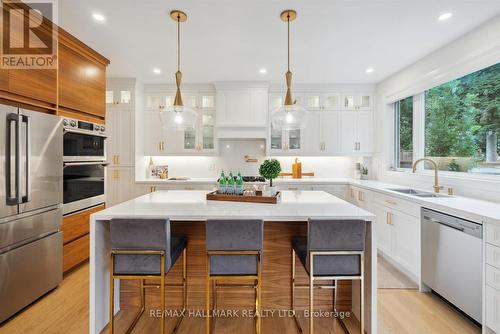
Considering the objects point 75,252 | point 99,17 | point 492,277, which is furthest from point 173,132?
point 492,277

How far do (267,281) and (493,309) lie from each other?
1622 millimetres

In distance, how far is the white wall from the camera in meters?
2.46

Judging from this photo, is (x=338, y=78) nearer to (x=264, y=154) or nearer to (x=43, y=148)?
(x=264, y=154)

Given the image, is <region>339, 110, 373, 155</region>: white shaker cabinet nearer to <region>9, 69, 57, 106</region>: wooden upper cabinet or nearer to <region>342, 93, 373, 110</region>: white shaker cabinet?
<region>342, 93, 373, 110</region>: white shaker cabinet

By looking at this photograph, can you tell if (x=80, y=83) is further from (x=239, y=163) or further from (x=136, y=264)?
(x=239, y=163)

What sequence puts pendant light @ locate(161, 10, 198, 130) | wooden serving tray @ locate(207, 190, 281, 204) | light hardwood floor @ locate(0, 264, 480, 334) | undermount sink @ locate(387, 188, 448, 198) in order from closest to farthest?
light hardwood floor @ locate(0, 264, 480, 334), wooden serving tray @ locate(207, 190, 281, 204), pendant light @ locate(161, 10, 198, 130), undermount sink @ locate(387, 188, 448, 198)

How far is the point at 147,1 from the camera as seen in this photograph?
2.21 m

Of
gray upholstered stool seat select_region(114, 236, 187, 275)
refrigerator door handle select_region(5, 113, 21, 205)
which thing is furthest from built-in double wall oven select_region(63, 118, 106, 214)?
gray upholstered stool seat select_region(114, 236, 187, 275)

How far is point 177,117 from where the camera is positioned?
7.84 feet

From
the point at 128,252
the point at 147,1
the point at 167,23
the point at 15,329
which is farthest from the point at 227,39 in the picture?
the point at 15,329

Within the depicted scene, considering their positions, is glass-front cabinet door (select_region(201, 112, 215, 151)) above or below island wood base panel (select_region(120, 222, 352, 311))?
above

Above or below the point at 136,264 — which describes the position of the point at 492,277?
below

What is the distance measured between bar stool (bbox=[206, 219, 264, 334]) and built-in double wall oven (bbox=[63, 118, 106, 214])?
6.45ft

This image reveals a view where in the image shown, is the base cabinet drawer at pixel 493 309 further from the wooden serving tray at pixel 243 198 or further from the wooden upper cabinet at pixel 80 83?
the wooden upper cabinet at pixel 80 83
